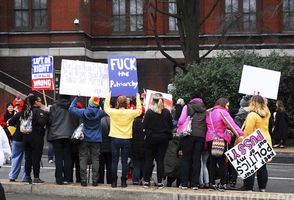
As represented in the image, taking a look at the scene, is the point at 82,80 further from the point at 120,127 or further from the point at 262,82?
the point at 262,82

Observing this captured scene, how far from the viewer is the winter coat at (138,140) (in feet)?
35.8

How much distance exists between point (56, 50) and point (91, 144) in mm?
22025

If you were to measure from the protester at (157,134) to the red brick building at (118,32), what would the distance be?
21.7 metres

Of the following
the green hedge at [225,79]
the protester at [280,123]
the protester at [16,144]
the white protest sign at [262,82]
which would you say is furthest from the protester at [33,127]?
the protester at [280,123]

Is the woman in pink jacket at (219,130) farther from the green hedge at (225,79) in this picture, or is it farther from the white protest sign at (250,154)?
the green hedge at (225,79)

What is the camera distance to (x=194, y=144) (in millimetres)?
10258

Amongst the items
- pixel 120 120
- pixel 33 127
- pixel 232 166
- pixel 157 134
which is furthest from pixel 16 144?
pixel 232 166

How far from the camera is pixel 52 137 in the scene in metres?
10.5

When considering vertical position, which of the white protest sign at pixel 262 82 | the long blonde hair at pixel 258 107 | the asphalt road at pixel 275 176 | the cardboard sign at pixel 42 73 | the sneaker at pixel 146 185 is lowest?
the asphalt road at pixel 275 176

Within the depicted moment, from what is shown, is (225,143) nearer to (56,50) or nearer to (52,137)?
(52,137)

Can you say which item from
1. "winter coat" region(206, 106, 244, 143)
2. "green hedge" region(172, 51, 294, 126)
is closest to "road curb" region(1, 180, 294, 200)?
"winter coat" region(206, 106, 244, 143)

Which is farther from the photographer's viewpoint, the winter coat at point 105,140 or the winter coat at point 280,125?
the winter coat at point 280,125

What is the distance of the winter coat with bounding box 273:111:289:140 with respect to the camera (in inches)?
792

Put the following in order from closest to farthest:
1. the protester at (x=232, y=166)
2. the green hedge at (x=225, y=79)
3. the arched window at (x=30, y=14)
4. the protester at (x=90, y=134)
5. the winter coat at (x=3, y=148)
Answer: the winter coat at (x=3, y=148)
the protester at (x=90, y=134)
the protester at (x=232, y=166)
the green hedge at (x=225, y=79)
the arched window at (x=30, y=14)
